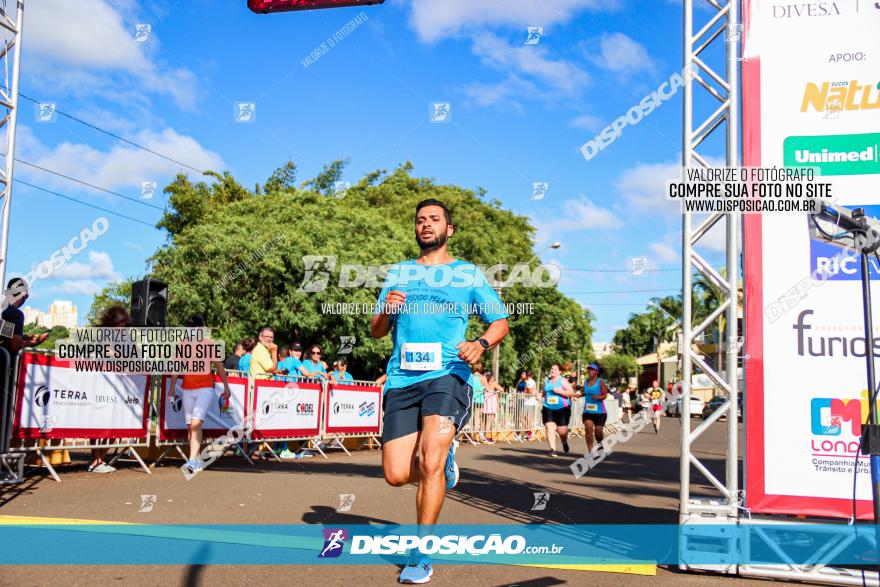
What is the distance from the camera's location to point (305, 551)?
4.91 meters

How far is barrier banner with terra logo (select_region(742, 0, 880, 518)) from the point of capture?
469 cm

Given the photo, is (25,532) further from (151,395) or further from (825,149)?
(825,149)

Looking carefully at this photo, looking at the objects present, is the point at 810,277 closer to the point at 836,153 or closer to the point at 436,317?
the point at 836,153

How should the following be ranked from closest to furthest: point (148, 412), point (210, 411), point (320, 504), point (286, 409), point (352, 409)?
point (320, 504) → point (148, 412) → point (210, 411) → point (286, 409) → point (352, 409)

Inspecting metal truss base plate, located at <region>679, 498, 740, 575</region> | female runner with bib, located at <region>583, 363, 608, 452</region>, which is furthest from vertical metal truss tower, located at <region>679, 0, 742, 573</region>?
female runner with bib, located at <region>583, 363, 608, 452</region>

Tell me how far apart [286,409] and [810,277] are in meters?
9.68

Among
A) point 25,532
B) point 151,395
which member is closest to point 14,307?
point 151,395

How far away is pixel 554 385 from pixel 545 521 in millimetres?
8668

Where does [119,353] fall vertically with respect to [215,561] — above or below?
above

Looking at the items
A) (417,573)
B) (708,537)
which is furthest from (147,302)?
(708,537)

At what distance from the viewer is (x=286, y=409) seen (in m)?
12.9

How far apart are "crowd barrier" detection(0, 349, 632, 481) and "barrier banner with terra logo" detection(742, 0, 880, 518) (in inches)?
82.9

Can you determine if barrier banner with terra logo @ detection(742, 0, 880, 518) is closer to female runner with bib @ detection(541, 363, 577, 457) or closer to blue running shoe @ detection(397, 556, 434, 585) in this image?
blue running shoe @ detection(397, 556, 434, 585)

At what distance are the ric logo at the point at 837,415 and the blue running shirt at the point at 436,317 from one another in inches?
81.5
